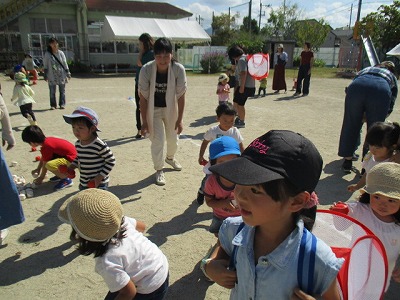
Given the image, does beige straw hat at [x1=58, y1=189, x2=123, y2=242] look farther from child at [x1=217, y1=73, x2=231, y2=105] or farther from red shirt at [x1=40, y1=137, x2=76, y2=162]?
child at [x1=217, y1=73, x2=231, y2=105]

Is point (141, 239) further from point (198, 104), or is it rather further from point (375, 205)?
point (198, 104)

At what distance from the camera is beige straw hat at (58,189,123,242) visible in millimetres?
1743

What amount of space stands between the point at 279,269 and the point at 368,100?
4.07 m

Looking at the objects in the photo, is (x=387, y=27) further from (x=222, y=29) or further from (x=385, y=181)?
(x=385, y=181)

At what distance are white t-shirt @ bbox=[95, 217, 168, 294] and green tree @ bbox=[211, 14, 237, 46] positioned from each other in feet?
143

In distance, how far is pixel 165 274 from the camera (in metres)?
2.14

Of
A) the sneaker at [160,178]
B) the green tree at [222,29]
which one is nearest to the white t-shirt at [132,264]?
the sneaker at [160,178]

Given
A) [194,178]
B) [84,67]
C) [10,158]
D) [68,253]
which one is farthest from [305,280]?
[84,67]

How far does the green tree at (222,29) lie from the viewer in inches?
1807

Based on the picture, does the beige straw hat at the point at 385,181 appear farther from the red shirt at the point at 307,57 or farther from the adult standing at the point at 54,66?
the red shirt at the point at 307,57

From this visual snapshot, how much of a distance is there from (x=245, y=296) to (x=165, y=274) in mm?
874

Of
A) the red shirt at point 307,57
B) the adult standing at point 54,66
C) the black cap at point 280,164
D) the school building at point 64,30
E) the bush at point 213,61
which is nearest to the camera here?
the black cap at point 280,164

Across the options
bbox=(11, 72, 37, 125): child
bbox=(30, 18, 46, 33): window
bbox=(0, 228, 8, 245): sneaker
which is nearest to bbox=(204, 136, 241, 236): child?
bbox=(0, 228, 8, 245): sneaker

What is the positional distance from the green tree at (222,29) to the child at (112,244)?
1714 inches
